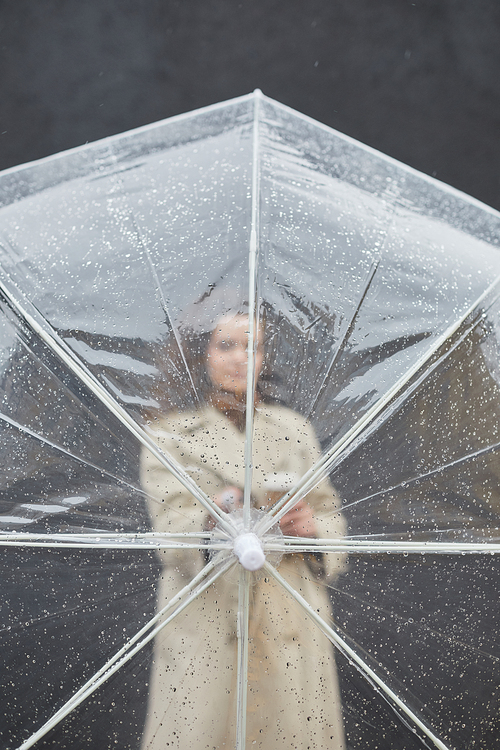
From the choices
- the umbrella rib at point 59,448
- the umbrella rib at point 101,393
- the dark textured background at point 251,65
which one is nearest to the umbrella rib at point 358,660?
the umbrella rib at point 101,393

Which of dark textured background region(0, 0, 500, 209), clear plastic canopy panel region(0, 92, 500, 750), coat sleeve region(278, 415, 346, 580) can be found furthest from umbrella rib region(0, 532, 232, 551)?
dark textured background region(0, 0, 500, 209)

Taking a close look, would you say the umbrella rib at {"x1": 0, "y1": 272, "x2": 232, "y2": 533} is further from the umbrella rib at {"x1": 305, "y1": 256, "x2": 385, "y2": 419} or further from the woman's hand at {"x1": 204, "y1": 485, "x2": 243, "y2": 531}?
the umbrella rib at {"x1": 305, "y1": 256, "x2": 385, "y2": 419}

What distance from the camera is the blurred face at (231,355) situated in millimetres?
844

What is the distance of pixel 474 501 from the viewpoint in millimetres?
902

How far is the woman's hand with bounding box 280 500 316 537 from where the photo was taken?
0.81m

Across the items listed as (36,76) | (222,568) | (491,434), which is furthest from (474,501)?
(36,76)

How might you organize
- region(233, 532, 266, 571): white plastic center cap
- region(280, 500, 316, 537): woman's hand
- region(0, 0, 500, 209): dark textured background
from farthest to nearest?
1. region(0, 0, 500, 209): dark textured background
2. region(280, 500, 316, 537): woman's hand
3. region(233, 532, 266, 571): white plastic center cap

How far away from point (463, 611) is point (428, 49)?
1840 millimetres

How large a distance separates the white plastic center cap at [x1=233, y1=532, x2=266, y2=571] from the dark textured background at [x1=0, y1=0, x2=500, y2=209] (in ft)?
5.61

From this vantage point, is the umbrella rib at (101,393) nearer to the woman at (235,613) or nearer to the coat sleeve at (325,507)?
the woman at (235,613)

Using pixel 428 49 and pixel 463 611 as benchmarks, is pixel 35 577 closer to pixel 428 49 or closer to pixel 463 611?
pixel 463 611

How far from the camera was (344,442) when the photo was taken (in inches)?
33.4

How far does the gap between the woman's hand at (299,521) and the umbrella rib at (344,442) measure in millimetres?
13

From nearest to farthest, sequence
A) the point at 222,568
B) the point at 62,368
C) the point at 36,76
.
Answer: the point at 222,568, the point at 62,368, the point at 36,76
